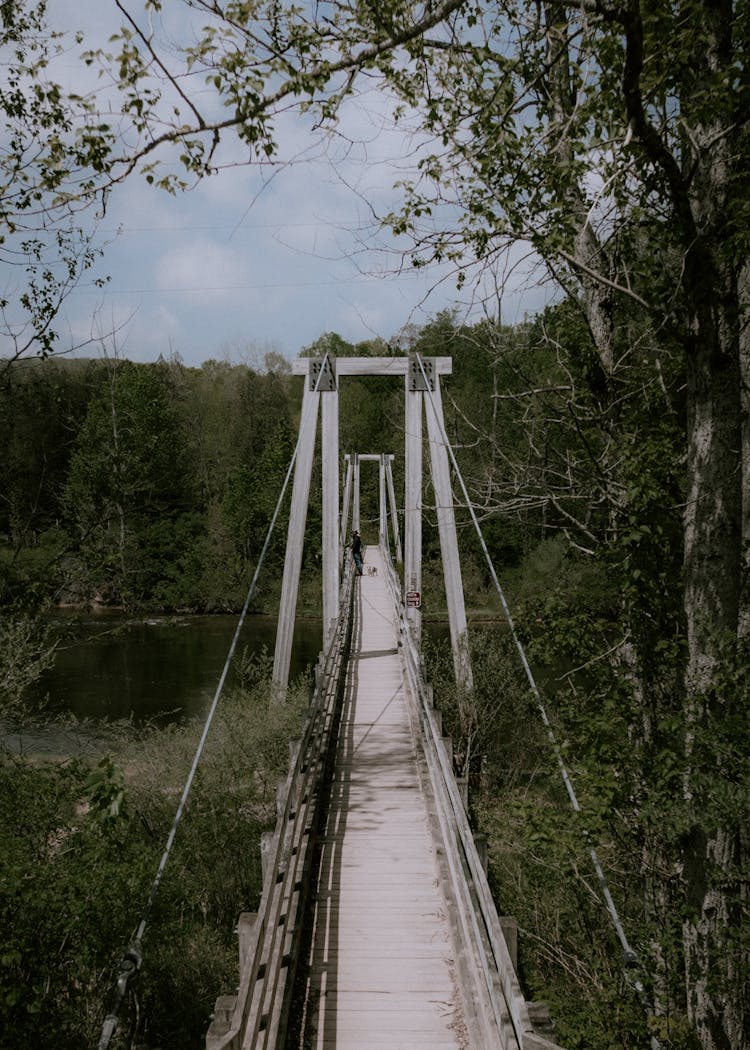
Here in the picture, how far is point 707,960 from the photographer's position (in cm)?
331

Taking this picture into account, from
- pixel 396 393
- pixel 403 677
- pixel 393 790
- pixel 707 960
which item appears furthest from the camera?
pixel 396 393

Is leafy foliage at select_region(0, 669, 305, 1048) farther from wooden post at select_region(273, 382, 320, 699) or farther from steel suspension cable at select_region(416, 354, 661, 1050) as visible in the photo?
steel suspension cable at select_region(416, 354, 661, 1050)

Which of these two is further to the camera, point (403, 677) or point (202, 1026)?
point (403, 677)

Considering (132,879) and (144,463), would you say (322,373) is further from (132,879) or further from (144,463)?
(144,463)

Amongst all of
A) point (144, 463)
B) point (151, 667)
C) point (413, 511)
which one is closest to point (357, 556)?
point (413, 511)

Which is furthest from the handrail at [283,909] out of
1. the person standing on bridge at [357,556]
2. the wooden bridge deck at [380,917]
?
the person standing on bridge at [357,556]

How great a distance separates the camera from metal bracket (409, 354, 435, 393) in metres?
8.38

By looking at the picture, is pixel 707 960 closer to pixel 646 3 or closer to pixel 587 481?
pixel 587 481

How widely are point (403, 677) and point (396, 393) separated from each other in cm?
2415

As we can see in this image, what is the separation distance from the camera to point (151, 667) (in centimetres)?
1906

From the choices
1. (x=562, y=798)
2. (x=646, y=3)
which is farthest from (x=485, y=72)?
(x=562, y=798)

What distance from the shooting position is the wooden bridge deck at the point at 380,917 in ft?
10.4

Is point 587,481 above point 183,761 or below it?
above

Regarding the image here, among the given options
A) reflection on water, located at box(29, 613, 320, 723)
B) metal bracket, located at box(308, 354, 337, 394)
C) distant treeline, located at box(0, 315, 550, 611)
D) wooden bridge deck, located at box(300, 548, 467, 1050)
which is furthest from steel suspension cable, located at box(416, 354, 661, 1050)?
distant treeline, located at box(0, 315, 550, 611)
